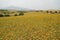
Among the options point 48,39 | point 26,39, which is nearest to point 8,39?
point 26,39

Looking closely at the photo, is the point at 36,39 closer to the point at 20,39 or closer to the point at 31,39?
the point at 31,39

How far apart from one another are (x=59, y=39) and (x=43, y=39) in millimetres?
1531

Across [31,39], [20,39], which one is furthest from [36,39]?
[20,39]

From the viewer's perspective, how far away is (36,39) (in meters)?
11.2

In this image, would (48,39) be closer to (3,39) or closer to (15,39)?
(15,39)

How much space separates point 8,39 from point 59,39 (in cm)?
506

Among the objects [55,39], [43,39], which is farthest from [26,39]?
[55,39]

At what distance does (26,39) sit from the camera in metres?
11.4

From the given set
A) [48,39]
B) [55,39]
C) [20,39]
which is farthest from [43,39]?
[20,39]

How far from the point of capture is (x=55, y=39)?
36.4 ft

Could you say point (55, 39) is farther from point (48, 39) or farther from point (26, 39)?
point (26, 39)

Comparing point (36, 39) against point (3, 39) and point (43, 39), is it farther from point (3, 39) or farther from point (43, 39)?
point (3, 39)

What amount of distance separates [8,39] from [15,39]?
72 centimetres

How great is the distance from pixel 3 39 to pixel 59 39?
18.4ft
